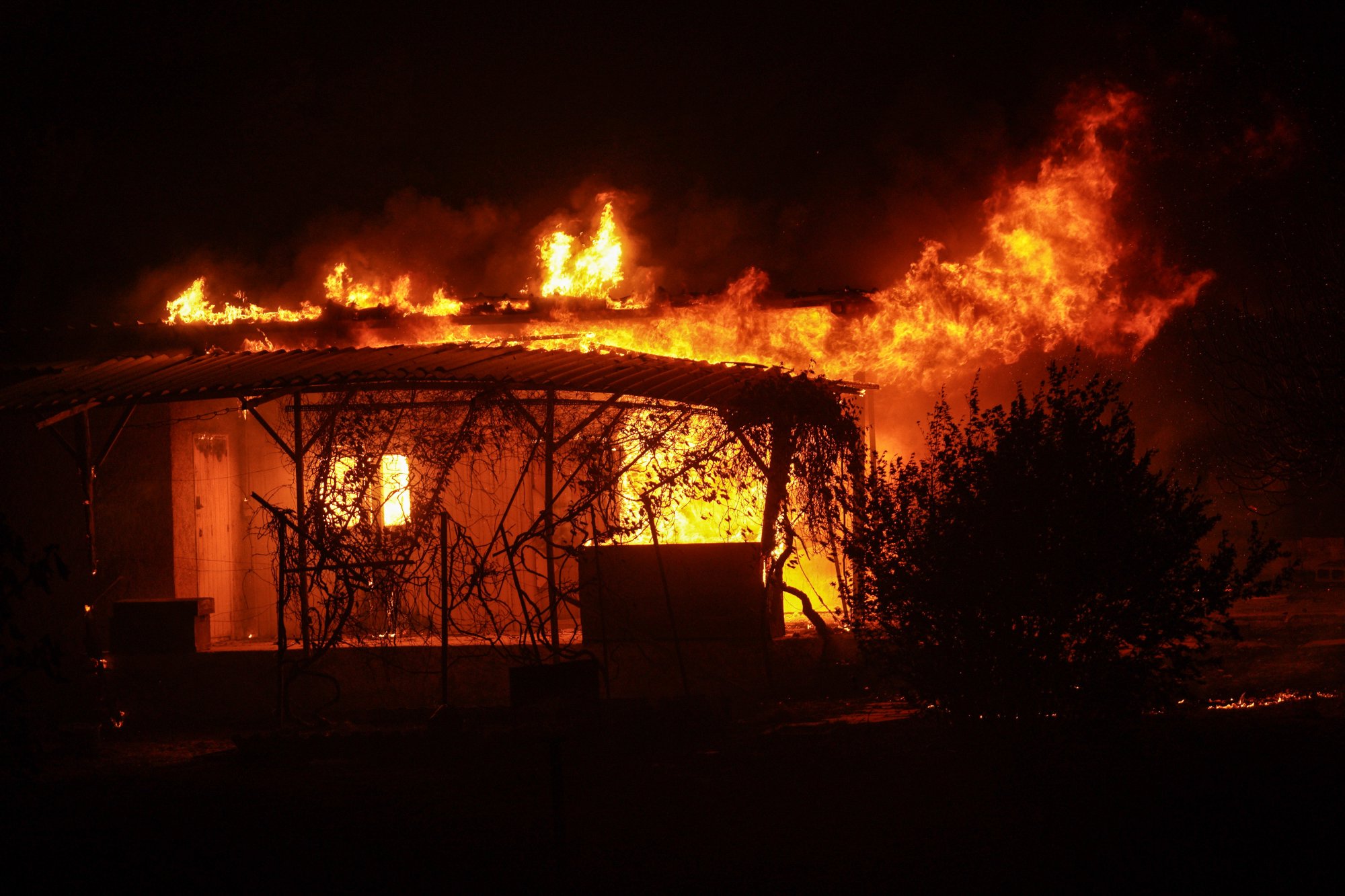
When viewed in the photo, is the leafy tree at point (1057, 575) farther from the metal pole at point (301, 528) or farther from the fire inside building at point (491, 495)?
the metal pole at point (301, 528)

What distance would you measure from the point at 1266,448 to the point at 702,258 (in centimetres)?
1068

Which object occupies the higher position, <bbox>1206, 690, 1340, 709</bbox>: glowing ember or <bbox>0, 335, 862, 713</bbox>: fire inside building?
<bbox>0, 335, 862, 713</bbox>: fire inside building

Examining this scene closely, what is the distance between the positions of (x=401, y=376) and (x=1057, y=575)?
6.27m

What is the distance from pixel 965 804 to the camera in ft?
18.4

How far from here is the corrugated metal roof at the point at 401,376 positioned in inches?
374

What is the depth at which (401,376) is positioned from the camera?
960cm

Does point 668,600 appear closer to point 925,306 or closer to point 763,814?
point 763,814

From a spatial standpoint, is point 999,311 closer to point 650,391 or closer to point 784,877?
point 650,391

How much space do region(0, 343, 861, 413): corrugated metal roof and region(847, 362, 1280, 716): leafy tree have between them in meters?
3.81

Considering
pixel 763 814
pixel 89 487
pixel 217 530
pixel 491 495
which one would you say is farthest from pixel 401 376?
pixel 217 530

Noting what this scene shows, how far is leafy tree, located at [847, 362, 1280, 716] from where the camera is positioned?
5520 millimetres

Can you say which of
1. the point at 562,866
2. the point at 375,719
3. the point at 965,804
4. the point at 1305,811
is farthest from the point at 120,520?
the point at 1305,811

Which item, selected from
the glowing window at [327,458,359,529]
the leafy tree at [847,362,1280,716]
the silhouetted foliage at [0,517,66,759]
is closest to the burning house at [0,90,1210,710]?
the glowing window at [327,458,359,529]

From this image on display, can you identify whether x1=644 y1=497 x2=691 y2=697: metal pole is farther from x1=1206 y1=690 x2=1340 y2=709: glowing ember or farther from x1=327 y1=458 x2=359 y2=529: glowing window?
x1=1206 y1=690 x2=1340 y2=709: glowing ember
